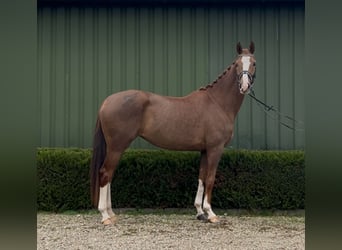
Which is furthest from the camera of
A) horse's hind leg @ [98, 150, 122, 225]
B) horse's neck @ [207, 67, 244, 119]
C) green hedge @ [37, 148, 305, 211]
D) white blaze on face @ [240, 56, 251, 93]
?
green hedge @ [37, 148, 305, 211]

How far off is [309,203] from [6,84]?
31 centimetres

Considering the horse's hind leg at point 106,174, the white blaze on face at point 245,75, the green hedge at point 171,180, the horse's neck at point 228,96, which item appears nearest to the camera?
the white blaze on face at point 245,75

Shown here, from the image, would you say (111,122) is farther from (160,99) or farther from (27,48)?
(27,48)

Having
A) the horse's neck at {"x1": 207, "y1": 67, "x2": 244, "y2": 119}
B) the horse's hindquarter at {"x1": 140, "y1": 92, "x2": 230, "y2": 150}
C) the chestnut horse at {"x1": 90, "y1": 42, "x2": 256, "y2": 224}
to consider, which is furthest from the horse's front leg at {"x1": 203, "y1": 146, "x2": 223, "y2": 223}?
the horse's neck at {"x1": 207, "y1": 67, "x2": 244, "y2": 119}

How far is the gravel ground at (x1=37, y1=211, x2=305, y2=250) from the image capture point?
3.57 meters

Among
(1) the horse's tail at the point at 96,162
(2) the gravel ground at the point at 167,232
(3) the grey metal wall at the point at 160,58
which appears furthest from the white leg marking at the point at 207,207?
(3) the grey metal wall at the point at 160,58

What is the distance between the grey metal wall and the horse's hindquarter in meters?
1.24

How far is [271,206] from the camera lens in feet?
16.6

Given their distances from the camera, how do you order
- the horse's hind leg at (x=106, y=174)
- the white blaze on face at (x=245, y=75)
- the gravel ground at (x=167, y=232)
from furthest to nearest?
1. the horse's hind leg at (x=106, y=174)
2. the white blaze on face at (x=245, y=75)
3. the gravel ground at (x=167, y=232)

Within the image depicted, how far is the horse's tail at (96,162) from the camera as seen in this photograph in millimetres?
4336

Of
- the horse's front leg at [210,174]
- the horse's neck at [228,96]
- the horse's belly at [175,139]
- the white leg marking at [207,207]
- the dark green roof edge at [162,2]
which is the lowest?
the white leg marking at [207,207]

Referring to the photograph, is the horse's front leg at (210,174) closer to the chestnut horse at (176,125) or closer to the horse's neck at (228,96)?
the chestnut horse at (176,125)

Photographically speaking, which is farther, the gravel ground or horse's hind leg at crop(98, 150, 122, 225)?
horse's hind leg at crop(98, 150, 122, 225)

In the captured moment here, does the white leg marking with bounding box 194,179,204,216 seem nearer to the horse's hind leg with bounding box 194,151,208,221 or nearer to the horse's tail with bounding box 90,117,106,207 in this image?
the horse's hind leg with bounding box 194,151,208,221
